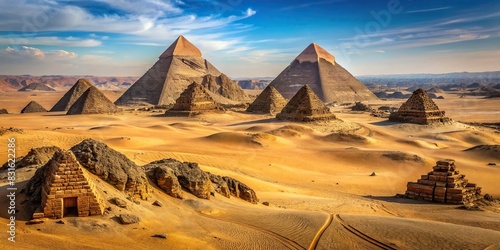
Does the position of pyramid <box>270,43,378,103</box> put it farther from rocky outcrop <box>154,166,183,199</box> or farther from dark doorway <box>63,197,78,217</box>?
dark doorway <box>63,197,78,217</box>

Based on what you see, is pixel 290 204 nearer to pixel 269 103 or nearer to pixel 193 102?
pixel 193 102

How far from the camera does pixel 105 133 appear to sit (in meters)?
23.9

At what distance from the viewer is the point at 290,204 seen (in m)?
10.9

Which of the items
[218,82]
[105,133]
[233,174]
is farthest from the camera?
[218,82]

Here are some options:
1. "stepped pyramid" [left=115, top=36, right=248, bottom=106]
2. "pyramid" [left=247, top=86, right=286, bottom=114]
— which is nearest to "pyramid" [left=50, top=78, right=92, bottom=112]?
"stepped pyramid" [left=115, top=36, right=248, bottom=106]

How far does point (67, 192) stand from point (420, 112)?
35.8 metres

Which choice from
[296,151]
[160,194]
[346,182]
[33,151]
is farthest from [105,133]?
[160,194]

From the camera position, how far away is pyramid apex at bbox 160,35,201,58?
255 feet

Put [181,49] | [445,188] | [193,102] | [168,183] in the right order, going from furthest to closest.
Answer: [181,49] → [193,102] → [445,188] → [168,183]

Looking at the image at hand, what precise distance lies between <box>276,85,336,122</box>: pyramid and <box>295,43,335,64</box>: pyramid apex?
5193 cm

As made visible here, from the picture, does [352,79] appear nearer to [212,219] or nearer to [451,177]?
[451,177]

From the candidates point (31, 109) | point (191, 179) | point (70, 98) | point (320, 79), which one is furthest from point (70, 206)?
point (320, 79)

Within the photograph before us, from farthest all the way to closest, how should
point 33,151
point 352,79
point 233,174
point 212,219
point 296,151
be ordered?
point 352,79 < point 296,151 < point 233,174 < point 33,151 < point 212,219

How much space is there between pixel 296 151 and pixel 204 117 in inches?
850
